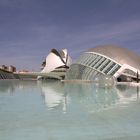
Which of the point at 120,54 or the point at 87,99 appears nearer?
the point at 87,99

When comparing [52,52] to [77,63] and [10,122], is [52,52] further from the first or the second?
[10,122]

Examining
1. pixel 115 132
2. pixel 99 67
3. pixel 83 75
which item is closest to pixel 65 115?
pixel 115 132

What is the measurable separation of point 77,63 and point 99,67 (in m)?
8.35

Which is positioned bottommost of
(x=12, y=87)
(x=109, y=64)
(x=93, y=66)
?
(x=12, y=87)

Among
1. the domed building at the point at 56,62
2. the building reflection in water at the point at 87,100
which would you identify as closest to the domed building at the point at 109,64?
the building reflection in water at the point at 87,100

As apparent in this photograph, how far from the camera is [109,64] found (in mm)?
41594

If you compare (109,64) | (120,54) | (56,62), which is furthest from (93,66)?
(56,62)

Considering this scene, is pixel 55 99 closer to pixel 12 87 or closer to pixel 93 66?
pixel 12 87

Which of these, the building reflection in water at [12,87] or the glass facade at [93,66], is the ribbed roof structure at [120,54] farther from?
the building reflection in water at [12,87]

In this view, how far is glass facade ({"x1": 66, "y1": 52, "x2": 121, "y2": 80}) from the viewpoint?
4103 cm

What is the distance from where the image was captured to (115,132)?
6.70 m

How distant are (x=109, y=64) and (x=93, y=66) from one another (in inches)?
105

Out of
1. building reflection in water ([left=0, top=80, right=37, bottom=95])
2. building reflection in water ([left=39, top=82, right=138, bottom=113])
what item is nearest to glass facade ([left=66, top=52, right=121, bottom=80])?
building reflection in water ([left=0, top=80, right=37, bottom=95])

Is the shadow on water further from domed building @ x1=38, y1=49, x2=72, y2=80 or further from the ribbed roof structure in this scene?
domed building @ x1=38, y1=49, x2=72, y2=80
